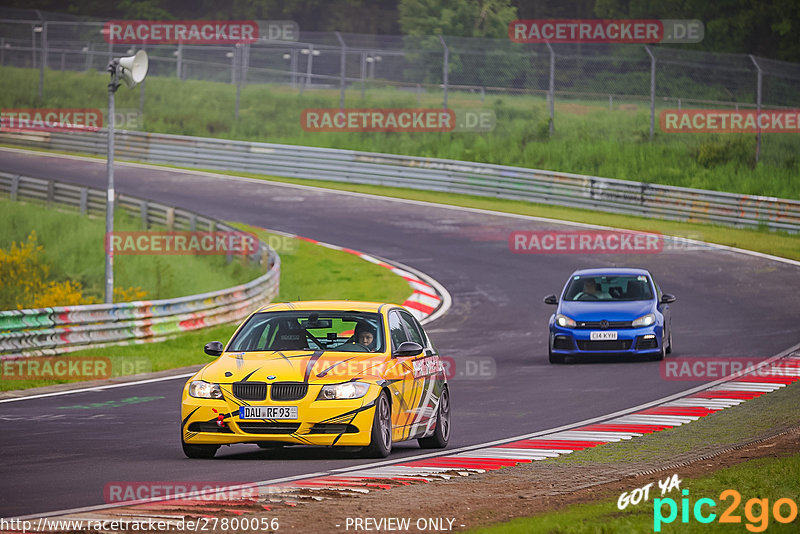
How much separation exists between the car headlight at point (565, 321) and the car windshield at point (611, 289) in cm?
106

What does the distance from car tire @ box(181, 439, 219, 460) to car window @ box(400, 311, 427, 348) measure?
246 cm

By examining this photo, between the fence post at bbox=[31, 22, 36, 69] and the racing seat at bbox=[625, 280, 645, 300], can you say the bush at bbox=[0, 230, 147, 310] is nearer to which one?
the racing seat at bbox=[625, 280, 645, 300]

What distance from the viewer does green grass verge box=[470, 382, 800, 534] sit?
7758mm

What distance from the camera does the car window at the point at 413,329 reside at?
501 inches

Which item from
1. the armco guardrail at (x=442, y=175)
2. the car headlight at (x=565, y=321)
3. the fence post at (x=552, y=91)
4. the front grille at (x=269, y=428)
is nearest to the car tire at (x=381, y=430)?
the front grille at (x=269, y=428)

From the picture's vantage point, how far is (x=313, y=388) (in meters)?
10.8

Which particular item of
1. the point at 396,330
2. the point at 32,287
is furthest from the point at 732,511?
the point at 32,287

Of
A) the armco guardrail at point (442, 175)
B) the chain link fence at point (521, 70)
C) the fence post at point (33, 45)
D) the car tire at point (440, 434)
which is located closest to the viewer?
the car tire at point (440, 434)

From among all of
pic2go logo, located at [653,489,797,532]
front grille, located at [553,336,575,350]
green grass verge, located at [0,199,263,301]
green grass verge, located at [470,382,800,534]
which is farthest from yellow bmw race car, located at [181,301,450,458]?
green grass verge, located at [0,199,263,301]

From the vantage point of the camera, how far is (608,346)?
792 inches

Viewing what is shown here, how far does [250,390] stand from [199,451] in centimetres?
83

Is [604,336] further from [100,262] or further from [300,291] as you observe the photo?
[100,262]

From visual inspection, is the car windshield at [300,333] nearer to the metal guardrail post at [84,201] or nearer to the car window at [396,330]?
the car window at [396,330]

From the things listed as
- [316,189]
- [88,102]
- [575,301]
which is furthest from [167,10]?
[575,301]
